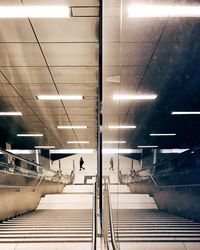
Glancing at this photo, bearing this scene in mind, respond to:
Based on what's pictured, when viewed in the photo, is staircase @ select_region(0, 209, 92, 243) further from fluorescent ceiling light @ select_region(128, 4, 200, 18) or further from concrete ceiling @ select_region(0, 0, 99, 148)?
fluorescent ceiling light @ select_region(128, 4, 200, 18)

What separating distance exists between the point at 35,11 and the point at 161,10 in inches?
64.7

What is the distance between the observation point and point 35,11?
4.00m


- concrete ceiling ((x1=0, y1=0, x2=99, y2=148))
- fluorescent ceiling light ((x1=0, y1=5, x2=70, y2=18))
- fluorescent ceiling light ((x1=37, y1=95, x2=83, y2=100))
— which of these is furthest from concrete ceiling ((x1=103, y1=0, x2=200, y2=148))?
fluorescent ceiling light ((x1=37, y1=95, x2=83, y2=100))

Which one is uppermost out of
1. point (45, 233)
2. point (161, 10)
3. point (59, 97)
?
point (161, 10)

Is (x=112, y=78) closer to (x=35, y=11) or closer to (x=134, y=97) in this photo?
(x=134, y=97)

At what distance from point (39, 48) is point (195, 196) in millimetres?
3919

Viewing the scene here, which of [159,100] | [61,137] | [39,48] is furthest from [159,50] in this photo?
[61,137]

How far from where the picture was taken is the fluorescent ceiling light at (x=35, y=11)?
3908 mm

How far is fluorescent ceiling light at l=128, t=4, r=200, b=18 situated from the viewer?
3955 mm

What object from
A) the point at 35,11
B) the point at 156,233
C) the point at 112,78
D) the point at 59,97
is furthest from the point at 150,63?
the point at 156,233

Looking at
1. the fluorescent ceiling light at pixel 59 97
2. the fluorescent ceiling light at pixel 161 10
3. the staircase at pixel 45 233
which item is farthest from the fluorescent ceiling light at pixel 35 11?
the fluorescent ceiling light at pixel 59 97

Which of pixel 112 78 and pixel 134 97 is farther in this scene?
pixel 134 97

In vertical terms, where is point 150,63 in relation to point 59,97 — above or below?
above

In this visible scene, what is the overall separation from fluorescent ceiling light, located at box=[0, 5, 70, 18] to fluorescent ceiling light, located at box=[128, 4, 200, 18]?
0.87m
